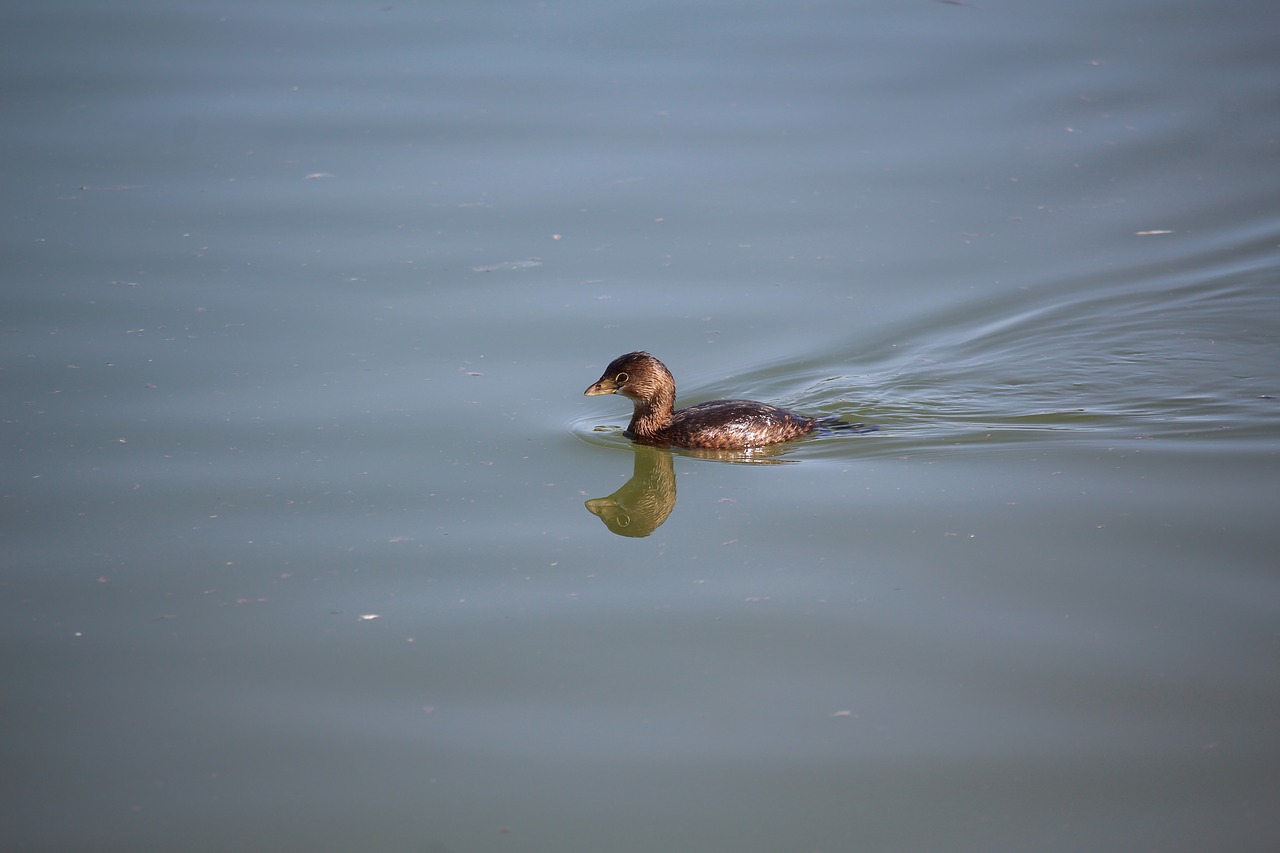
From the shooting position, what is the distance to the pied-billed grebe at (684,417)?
7266 mm

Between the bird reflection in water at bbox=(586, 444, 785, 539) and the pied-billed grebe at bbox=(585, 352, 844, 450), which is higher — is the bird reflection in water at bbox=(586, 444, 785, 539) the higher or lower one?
the lower one

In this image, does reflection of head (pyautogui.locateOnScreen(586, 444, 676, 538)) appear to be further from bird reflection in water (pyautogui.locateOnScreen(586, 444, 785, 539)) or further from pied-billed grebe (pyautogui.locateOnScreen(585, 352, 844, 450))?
pied-billed grebe (pyautogui.locateOnScreen(585, 352, 844, 450))

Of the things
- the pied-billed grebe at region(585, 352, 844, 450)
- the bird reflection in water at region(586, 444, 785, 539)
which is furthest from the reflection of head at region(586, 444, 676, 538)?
the pied-billed grebe at region(585, 352, 844, 450)

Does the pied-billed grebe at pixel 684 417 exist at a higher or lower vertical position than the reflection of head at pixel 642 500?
higher

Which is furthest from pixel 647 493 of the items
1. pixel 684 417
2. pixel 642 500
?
pixel 684 417

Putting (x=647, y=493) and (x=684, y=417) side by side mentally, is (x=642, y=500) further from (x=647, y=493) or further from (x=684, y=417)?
(x=684, y=417)

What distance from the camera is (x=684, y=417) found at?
7508 millimetres

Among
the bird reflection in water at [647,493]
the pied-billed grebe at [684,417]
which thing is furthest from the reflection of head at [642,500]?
the pied-billed grebe at [684,417]

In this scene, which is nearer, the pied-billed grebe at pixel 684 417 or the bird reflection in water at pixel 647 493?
the bird reflection in water at pixel 647 493

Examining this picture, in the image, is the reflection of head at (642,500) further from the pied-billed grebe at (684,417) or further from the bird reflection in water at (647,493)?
the pied-billed grebe at (684,417)

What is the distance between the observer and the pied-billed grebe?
23.8 ft

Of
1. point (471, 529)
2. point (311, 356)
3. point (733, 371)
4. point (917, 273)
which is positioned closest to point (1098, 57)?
point (917, 273)

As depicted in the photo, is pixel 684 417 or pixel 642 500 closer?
pixel 642 500

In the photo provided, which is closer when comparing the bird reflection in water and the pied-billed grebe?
the bird reflection in water
